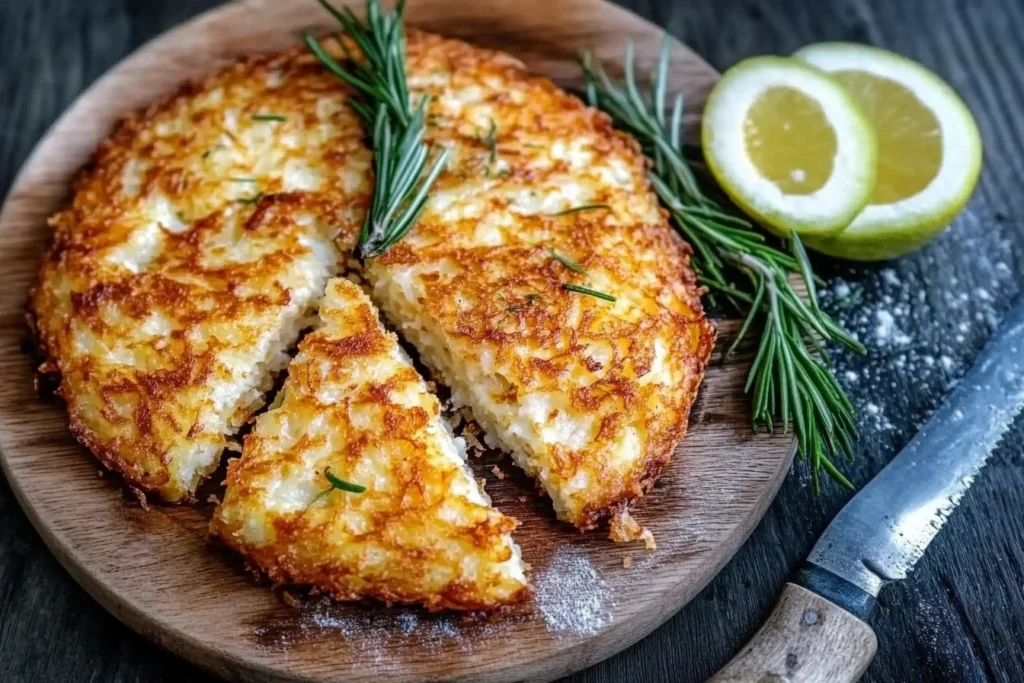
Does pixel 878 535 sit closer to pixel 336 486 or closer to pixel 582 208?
pixel 582 208

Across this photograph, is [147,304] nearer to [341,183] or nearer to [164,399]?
[164,399]

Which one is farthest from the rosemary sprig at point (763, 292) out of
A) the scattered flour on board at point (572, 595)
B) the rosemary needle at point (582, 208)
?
the scattered flour on board at point (572, 595)

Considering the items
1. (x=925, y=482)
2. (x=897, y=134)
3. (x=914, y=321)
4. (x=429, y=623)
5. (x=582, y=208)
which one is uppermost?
(x=897, y=134)

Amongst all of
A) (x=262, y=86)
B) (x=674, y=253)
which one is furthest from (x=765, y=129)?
(x=262, y=86)

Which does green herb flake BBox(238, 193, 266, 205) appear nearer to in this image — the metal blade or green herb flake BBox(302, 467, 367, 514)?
green herb flake BBox(302, 467, 367, 514)

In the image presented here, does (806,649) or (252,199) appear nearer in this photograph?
(806,649)

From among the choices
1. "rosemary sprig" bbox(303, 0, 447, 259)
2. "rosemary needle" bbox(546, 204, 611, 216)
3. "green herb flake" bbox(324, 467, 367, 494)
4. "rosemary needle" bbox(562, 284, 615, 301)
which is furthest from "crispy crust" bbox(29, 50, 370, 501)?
"rosemary needle" bbox(562, 284, 615, 301)

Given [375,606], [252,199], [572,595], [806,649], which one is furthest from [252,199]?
[806,649]

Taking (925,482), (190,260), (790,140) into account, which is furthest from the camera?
(790,140)

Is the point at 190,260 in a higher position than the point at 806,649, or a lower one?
higher
